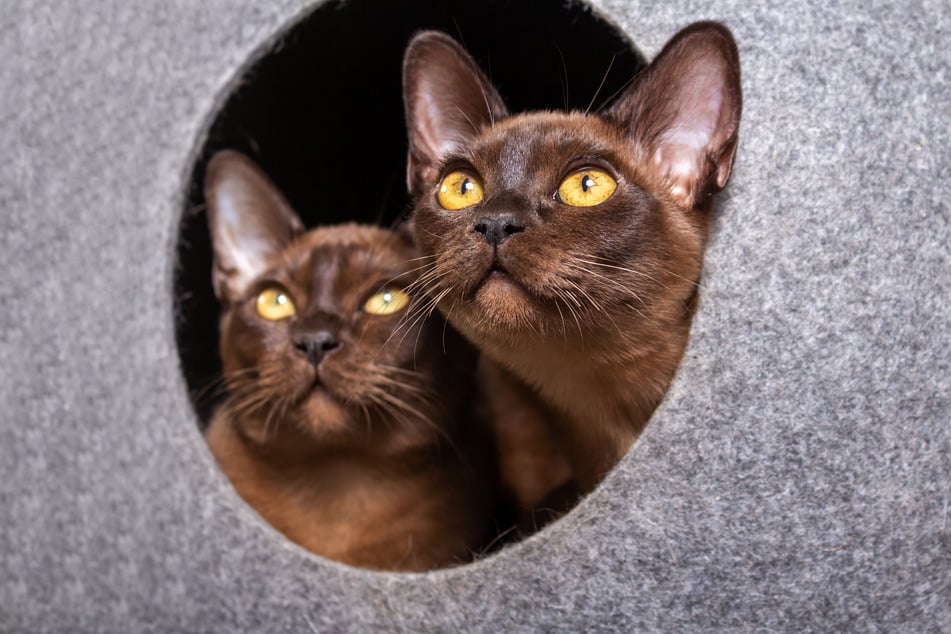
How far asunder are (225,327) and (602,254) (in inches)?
30.2

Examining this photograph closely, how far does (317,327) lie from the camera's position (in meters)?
1.27

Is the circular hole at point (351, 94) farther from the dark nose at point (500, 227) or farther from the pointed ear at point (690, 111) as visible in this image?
the dark nose at point (500, 227)

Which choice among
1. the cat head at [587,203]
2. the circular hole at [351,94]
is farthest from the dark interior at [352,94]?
the cat head at [587,203]

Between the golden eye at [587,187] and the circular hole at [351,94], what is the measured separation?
0.18 metres

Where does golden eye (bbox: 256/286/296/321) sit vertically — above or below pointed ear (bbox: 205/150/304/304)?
below

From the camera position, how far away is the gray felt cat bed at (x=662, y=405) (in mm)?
929

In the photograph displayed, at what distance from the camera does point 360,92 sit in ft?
5.94

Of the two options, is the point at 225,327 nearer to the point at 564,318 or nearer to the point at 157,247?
the point at 157,247

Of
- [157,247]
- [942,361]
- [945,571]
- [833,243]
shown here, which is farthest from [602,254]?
[157,247]

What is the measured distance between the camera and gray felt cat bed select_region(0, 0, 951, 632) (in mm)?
929

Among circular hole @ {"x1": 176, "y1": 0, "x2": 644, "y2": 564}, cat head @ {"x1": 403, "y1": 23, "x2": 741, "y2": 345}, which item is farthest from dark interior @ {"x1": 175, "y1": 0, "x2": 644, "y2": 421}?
cat head @ {"x1": 403, "y1": 23, "x2": 741, "y2": 345}

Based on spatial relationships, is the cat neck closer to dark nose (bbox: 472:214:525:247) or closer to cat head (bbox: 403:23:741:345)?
cat head (bbox: 403:23:741:345)

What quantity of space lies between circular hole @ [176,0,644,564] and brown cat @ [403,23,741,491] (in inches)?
4.5

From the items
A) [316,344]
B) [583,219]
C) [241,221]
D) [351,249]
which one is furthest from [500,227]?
[241,221]
